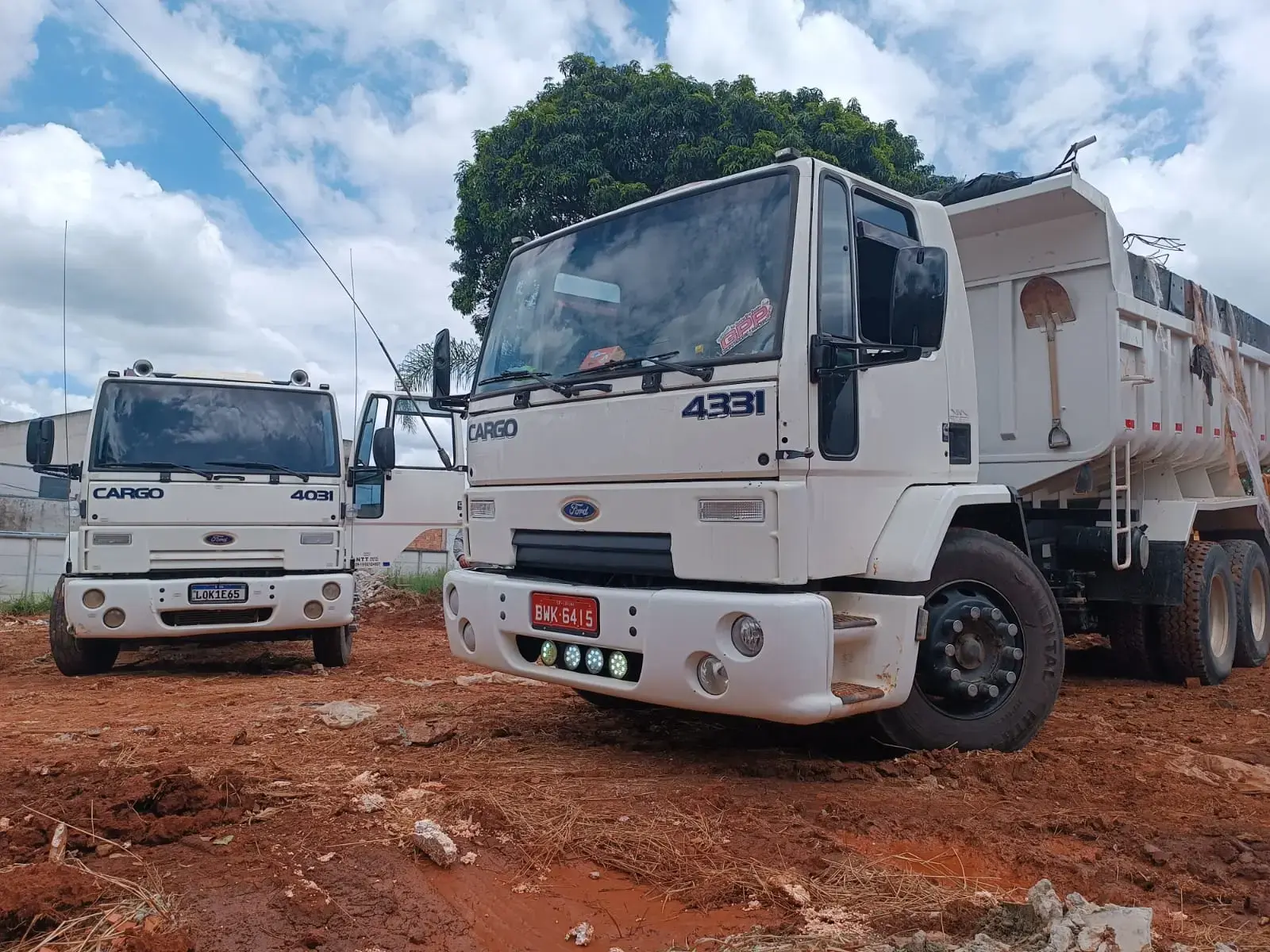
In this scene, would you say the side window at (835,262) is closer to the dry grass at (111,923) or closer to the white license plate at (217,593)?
the dry grass at (111,923)

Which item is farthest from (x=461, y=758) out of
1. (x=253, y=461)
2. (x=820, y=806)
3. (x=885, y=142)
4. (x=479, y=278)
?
(x=885, y=142)

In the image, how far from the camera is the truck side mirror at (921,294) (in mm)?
3951

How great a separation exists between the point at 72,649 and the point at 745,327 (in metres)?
6.20

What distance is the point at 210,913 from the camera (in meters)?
2.92

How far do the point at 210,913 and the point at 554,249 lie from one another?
3318mm

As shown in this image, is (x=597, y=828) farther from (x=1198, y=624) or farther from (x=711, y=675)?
(x=1198, y=624)

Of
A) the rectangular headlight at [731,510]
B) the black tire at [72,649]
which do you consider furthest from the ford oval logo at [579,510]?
the black tire at [72,649]

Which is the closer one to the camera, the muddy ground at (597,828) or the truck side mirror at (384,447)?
the muddy ground at (597,828)

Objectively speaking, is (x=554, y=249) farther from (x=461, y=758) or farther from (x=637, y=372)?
Result: (x=461, y=758)

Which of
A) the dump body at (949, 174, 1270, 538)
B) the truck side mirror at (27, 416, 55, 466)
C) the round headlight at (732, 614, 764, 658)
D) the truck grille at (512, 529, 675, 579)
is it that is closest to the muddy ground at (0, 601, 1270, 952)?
the round headlight at (732, 614, 764, 658)

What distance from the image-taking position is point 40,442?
768 cm

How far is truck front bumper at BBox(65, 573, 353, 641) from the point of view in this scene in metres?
7.39

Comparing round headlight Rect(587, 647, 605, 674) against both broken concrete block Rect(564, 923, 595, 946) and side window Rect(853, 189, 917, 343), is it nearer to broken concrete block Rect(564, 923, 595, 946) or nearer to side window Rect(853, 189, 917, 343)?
broken concrete block Rect(564, 923, 595, 946)

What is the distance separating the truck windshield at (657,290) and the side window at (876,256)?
0.41 meters
